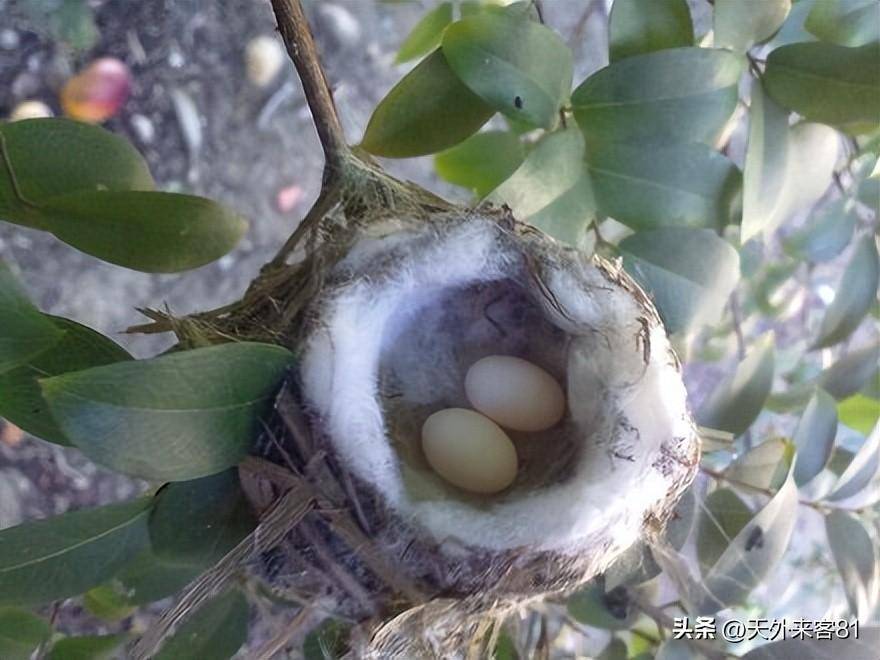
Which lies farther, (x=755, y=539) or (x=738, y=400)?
(x=738, y=400)

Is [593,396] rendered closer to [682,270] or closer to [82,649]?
[682,270]

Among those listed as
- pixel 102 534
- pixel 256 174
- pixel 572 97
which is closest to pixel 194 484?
pixel 102 534

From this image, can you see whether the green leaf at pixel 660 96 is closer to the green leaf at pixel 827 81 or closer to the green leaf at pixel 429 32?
the green leaf at pixel 827 81

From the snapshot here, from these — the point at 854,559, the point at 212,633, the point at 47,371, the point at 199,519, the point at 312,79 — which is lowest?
the point at 854,559

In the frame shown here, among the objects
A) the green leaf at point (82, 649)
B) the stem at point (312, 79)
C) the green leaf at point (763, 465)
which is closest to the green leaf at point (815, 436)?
the green leaf at point (763, 465)

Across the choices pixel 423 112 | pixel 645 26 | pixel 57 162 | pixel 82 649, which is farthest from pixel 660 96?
pixel 82 649

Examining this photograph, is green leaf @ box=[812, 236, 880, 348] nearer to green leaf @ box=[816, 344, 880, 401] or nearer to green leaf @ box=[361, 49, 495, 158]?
green leaf @ box=[816, 344, 880, 401]

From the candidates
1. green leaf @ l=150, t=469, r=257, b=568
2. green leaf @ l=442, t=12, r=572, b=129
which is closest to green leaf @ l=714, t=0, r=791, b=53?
green leaf @ l=442, t=12, r=572, b=129
